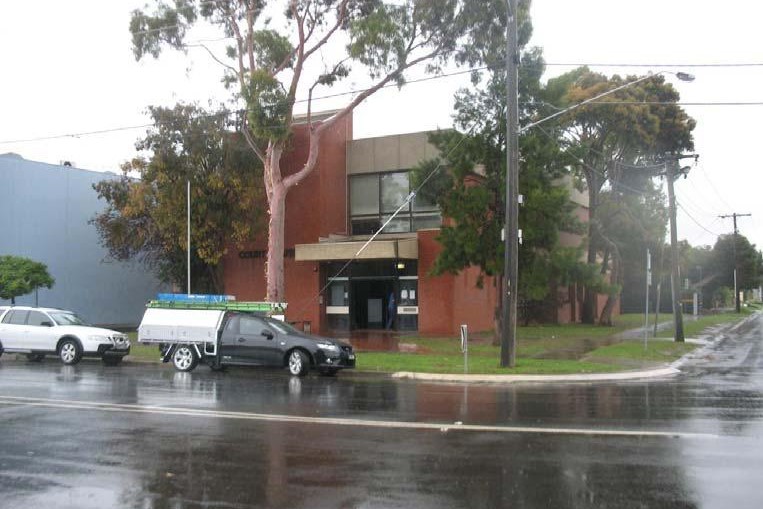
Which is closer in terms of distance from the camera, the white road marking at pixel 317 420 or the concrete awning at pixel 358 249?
the white road marking at pixel 317 420

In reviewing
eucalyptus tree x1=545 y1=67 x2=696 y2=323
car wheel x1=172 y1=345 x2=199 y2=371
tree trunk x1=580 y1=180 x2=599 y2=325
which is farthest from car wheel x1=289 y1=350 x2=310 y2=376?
tree trunk x1=580 y1=180 x2=599 y2=325

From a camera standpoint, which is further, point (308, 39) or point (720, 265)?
point (720, 265)

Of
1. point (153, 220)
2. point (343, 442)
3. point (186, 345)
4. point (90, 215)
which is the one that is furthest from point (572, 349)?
point (90, 215)

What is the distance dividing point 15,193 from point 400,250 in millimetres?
19309

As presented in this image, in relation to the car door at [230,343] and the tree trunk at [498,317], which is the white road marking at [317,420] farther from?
the tree trunk at [498,317]

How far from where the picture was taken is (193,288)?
3284 cm

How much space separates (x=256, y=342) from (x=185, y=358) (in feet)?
7.45

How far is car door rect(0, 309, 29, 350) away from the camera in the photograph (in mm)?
19938

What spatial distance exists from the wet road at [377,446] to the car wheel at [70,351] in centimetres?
458

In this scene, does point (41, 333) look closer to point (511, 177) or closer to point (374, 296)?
point (511, 177)

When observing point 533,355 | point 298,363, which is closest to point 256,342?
point 298,363

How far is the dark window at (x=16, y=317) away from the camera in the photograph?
66.2 feet

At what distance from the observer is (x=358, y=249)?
90.8ft

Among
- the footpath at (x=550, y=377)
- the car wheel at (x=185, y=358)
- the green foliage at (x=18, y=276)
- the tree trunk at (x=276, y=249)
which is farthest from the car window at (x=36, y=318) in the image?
the footpath at (x=550, y=377)
